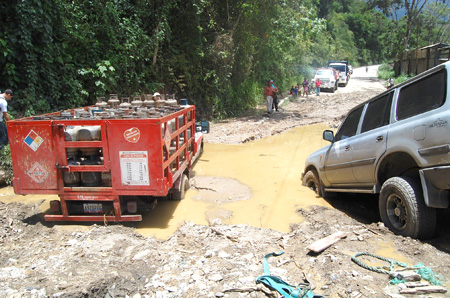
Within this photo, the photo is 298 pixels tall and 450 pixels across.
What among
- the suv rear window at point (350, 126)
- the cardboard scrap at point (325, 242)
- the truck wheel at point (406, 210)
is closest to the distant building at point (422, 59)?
the suv rear window at point (350, 126)

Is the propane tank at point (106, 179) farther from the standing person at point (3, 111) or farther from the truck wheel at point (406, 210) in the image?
the standing person at point (3, 111)

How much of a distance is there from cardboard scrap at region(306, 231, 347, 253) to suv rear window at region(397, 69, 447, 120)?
168cm

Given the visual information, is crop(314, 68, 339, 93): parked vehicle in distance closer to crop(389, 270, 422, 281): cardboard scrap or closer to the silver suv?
the silver suv

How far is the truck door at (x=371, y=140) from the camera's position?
469cm

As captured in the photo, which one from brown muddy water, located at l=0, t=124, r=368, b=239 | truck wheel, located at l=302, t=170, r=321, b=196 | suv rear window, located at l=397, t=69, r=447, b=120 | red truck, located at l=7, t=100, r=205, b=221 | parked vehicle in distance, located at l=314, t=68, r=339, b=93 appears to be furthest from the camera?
parked vehicle in distance, located at l=314, t=68, r=339, b=93

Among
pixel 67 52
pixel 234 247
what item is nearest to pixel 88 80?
pixel 67 52

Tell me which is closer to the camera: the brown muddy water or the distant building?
the brown muddy water

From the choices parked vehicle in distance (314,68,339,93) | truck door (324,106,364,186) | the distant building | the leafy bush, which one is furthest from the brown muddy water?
the leafy bush

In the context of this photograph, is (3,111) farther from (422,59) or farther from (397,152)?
(422,59)

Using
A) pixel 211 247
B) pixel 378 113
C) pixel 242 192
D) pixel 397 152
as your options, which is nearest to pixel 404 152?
pixel 397 152

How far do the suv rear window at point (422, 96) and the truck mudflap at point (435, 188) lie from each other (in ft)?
2.38

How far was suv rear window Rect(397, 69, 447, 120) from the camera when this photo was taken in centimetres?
384

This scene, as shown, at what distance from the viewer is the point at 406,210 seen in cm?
413

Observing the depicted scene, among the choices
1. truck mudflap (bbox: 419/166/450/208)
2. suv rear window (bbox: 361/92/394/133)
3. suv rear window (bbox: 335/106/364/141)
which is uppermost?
suv rear window (bbox: 361/92/394/133)
